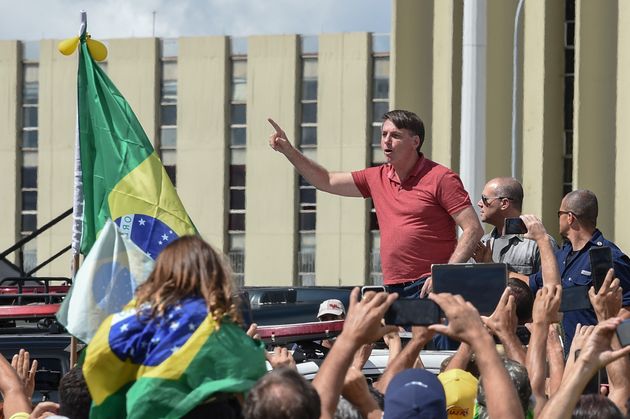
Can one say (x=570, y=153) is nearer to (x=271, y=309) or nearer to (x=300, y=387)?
(x=271, y=309)

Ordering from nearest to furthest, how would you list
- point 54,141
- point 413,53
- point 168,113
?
point 413,53
point 168,113
point 54,141

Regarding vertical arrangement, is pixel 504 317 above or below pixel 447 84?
below

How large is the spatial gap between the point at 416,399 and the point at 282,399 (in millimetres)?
497

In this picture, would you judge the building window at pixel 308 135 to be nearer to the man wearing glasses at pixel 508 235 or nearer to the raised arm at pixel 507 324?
the man wearing glasses at pixel 508 235

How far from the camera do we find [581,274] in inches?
327

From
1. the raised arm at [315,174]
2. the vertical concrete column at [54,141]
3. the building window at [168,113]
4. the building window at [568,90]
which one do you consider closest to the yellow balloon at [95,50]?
the raised arm at [315,174]

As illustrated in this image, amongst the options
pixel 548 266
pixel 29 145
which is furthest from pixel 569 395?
pixel 29 145

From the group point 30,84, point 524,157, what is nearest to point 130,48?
point 30,84

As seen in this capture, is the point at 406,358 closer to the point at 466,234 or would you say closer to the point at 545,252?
the point at 545,252

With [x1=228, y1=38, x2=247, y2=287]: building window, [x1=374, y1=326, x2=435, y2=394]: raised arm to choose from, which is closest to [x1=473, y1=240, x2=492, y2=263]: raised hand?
[x1=374, y1=326, x2=435, y2=394]: raised arm

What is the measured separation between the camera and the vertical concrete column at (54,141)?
56.5 m

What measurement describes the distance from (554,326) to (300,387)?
7.65ft

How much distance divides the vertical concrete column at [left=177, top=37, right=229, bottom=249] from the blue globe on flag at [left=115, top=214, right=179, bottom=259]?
45374 mm

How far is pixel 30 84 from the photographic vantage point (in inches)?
2274
